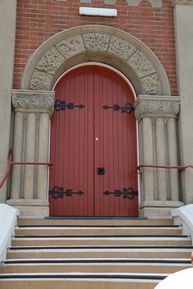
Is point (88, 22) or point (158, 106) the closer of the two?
point (158, 106)

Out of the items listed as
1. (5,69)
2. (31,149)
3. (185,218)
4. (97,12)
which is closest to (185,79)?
(97,12)

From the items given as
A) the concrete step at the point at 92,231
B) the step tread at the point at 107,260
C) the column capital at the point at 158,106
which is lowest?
the step tread at the point at 107,260

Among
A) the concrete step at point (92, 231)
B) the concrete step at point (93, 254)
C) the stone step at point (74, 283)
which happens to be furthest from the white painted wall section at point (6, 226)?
the stone step at point (74, 283)

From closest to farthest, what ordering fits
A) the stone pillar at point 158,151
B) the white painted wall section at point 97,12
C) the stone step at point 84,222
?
the stone step at point 84,222, the stone pillar at point 158,151, the white painted wall section at point 97,12

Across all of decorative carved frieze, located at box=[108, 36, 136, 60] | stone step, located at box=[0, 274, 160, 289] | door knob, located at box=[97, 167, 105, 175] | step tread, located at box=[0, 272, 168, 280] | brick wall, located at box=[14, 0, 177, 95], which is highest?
brick wall, located at box=[14, 0, 177, 95]

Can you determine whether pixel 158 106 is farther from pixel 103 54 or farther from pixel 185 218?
pixel 185 218

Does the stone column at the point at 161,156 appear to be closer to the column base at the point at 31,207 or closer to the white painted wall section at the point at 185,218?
the white painted wall section at the point at 185,218

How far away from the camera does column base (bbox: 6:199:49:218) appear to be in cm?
573

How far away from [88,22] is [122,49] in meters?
0.75

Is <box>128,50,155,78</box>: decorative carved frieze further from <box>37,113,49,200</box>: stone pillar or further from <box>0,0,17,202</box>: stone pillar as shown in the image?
<box>0,0,17,202</box>: stone pillar

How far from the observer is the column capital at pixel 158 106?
6.39 m

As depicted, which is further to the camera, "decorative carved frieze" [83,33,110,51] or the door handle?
"decorative carved frieze" [83,33,110,51]

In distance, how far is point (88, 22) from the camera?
672cm

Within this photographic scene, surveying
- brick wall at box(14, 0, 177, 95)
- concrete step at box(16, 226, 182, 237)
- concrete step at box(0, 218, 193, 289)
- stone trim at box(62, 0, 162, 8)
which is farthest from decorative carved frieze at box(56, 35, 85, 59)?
concrete step at box(16, 226, 182, 237)
